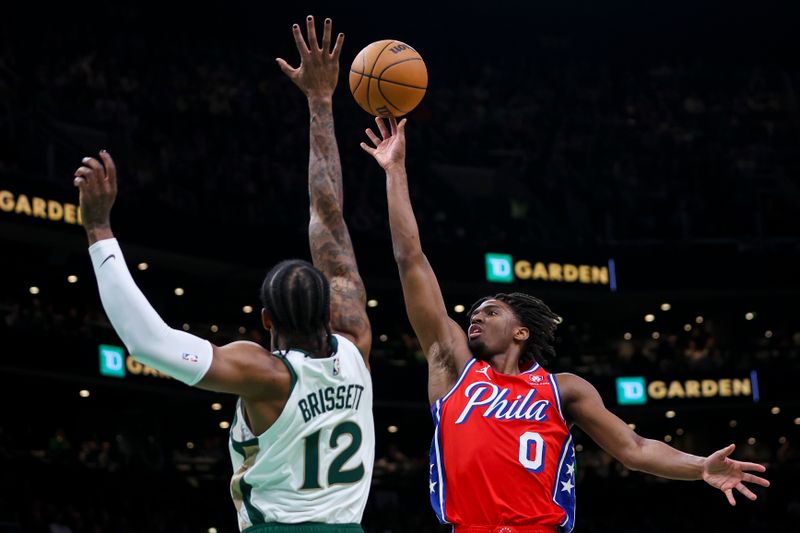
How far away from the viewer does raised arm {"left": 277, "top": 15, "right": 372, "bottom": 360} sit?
5.00 meters

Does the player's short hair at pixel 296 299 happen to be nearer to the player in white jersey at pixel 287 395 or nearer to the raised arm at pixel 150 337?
the player in white jersey at pixel 287 395

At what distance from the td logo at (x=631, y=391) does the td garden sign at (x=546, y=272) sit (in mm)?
2276

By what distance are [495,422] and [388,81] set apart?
231 cm

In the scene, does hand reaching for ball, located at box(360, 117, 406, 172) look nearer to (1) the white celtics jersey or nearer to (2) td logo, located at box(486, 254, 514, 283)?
(1) the white celtics jersey

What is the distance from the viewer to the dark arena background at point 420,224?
22297 mm

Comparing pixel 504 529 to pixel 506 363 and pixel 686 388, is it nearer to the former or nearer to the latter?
pixel 506 363

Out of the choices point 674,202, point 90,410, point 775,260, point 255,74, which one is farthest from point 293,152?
point 775,260

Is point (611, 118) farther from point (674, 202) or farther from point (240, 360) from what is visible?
point (240, 360)

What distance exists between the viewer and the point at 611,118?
105 feet

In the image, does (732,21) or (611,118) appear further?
(732,21)

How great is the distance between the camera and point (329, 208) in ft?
17.6

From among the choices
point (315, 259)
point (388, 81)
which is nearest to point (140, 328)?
point (315, 259)

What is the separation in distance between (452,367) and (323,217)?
74.2 inches

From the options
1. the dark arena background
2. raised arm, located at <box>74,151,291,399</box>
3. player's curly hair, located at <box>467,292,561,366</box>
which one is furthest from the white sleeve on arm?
the dark arena background
